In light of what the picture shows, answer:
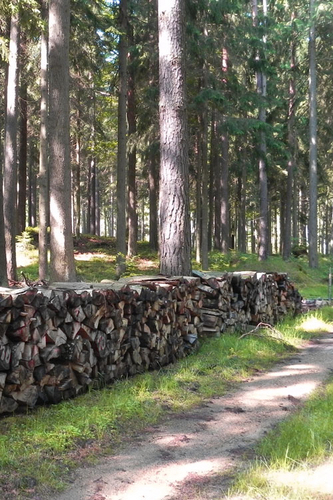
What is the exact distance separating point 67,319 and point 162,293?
2203mm

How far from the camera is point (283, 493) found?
11.3 ft

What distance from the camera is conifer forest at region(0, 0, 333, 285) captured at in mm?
9820

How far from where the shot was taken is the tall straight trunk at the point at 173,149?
9.69 metres

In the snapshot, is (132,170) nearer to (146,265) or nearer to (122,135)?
(146,265)

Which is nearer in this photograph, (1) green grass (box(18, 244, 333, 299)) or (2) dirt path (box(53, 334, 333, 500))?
(2) dirt path (box(53, 334, 333, 500))

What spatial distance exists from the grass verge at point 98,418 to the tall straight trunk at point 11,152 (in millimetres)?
8947

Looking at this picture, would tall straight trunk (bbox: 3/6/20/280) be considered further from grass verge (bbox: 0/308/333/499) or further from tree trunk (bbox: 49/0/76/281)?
grass verge (bbox: 0/308/333/499)

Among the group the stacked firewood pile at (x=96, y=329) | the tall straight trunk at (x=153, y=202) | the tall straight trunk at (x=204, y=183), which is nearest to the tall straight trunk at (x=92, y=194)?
the tall straight trunk at (x=153, y=202)

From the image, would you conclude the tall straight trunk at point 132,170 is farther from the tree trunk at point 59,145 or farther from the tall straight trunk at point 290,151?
the tree trunk at point 59,145

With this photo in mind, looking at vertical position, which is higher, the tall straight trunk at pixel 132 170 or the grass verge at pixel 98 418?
the tall straight trunk at pixel 132 170

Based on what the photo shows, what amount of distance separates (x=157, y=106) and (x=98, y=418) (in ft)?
53.2

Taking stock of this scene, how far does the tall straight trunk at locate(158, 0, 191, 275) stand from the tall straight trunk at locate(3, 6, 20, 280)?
7.21 meters

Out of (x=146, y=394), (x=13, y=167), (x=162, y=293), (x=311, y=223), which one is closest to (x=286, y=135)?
(x=311, y=223)

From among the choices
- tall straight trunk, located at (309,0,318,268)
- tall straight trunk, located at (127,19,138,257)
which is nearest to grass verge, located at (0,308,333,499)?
tall straight trunk, located at (127,19,138,257)
